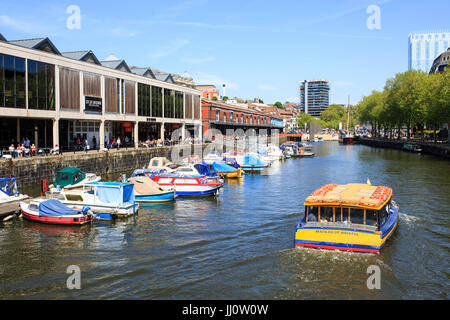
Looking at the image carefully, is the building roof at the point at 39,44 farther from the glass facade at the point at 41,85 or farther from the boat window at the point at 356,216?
the boat window at the point at 356,216

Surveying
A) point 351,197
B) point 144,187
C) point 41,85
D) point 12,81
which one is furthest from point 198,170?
point 351,197

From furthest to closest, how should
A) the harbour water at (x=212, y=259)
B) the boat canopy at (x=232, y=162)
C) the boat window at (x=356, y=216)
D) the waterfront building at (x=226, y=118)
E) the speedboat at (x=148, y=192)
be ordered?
the waterfront building at (x=226, y=118) → the boat canopy at (x=232, y=162) → the speedboat at (x=148, y=192) → the boat window at (x=356, y=216) → the harbour water at (x=212, y=259)

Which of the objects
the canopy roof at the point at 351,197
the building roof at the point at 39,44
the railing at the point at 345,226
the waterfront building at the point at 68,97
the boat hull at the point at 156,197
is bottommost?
the boat hull at the point at 156,197

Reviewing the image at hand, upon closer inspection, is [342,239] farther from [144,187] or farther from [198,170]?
[198,170]

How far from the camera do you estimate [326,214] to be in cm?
1845

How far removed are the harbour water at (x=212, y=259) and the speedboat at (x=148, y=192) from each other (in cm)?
188

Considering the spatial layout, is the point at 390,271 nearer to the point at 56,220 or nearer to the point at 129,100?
the point at 56,220

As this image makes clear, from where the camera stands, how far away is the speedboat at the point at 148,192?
3034cm

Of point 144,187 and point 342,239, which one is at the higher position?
point 144,187

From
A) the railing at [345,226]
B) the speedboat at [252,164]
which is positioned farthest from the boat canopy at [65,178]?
the speedboat at [252,164]

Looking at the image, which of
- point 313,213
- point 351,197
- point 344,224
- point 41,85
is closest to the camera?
point 344,224

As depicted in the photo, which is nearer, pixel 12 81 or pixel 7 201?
pixel 7 201

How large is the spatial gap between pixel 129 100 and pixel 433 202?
44097 mm

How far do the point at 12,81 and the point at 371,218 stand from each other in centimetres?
3540
